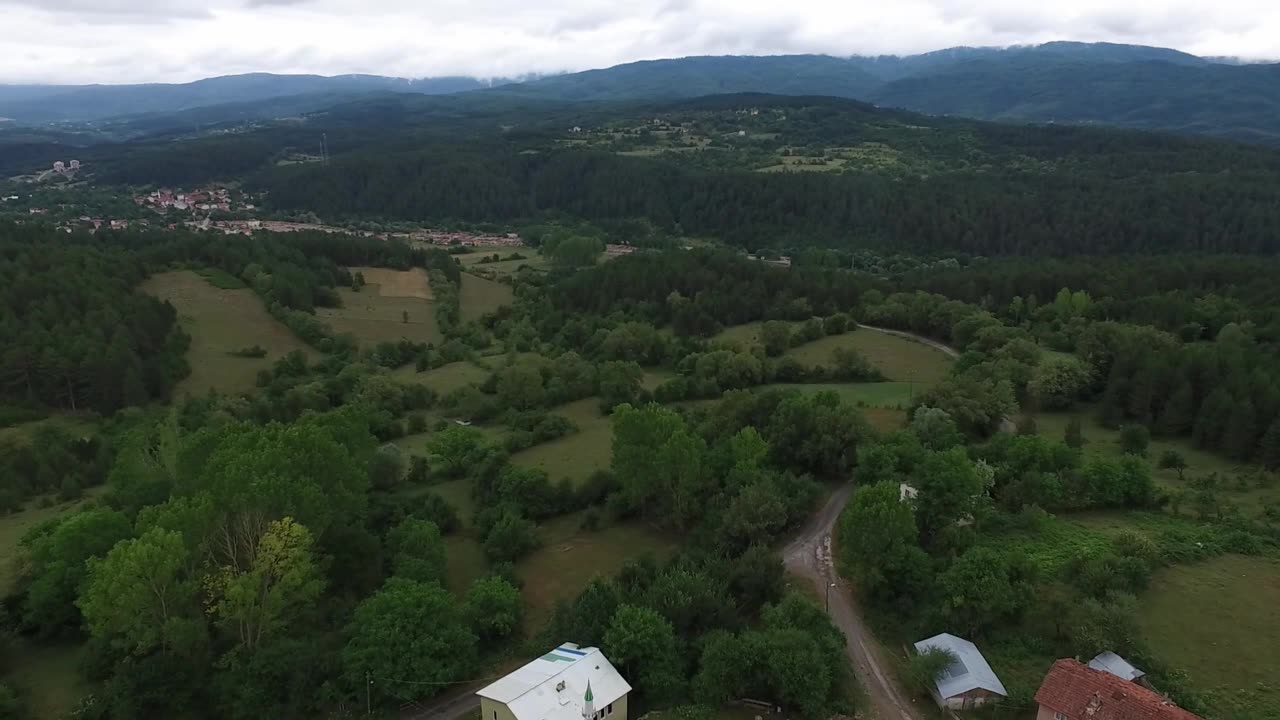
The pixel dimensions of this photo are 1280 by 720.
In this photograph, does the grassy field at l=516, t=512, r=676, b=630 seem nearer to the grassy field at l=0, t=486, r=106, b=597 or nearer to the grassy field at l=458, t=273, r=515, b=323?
the grassy field at l=0, t=486, r=106, b=597

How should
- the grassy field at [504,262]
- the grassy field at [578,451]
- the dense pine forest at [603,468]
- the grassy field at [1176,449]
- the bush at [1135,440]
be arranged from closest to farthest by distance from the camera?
the dense pine forest at [603,468] < the grassy field at [1176,449] < the bush at [1135,440] < the grassy field at [578,451] < the grassy field at [504,262]

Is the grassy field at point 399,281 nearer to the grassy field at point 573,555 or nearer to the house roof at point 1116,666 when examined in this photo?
the grassy field at point 573,555

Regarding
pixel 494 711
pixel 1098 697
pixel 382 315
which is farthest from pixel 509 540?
pixel 382 315

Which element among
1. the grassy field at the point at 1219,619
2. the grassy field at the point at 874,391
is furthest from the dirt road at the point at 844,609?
the grassy field at the point at 874,391

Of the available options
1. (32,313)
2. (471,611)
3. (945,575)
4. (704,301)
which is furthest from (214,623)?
(704,301)

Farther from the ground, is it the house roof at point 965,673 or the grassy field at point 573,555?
the house roof at point 965,673
